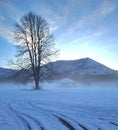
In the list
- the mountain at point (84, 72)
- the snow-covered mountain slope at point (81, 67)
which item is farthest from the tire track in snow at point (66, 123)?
Result: the snow-covered mountain slope at point (81, 67)

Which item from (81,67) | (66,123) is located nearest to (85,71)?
(81,67)

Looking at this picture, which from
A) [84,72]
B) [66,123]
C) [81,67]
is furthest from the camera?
[81,67]

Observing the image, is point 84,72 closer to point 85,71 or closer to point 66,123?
point 85,71

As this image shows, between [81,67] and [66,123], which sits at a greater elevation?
[81,67]

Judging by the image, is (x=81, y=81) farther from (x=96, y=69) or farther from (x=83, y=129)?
(x=83, y=129)

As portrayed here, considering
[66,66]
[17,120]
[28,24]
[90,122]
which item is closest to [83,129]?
[90,122]

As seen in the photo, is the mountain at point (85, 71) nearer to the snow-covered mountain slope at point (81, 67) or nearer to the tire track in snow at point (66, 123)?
the snow-covered mountain slope at point (81, 67)

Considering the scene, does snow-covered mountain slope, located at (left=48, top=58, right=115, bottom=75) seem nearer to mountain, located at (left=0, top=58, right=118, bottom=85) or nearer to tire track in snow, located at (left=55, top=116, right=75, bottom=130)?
mountain, located at (left=0, top=58, right=118, bottom=85)

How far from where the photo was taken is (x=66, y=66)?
103250 mm

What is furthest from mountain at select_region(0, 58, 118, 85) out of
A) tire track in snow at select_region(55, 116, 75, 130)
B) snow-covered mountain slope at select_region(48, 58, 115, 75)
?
tire track in snow at select_region(55, 116, 75, 130)

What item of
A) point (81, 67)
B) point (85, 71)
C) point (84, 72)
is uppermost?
point (81, 67)

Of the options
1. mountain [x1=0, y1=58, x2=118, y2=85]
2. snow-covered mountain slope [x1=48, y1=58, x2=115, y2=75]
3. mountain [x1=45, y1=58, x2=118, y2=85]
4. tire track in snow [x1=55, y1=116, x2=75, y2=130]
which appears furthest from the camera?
snow-covered mountain slope [x1=48, y1=58, x2=115, y2=75]

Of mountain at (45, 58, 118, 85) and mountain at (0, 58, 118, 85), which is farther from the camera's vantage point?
mountain at (45, 58, 118, 85)

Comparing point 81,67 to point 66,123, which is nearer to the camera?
point 66,123
